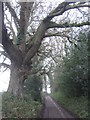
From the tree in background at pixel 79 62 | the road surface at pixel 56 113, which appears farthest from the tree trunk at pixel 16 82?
the tree in background at pixel 79 62

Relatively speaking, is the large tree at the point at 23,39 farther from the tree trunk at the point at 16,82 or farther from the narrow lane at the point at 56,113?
the narrow lane at the point at 56,113

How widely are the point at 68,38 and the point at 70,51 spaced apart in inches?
80.9

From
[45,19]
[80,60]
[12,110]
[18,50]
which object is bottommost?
[12,110]

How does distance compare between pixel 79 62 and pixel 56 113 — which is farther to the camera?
pixel 56 113

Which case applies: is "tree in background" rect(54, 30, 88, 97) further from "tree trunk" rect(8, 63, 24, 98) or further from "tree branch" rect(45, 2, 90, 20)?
"tree trunk" rect(8, 63, 24, 98)

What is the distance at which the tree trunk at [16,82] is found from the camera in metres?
18.3

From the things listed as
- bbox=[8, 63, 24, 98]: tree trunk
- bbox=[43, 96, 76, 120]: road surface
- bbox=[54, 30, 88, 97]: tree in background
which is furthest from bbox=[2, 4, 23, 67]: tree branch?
bbox=[43, 96, 76, 120]: road surface

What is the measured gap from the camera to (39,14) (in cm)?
1848

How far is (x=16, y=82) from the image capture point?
61.0ft

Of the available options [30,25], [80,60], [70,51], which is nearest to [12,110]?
[80,60]

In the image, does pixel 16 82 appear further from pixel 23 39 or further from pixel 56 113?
pixel 56 113

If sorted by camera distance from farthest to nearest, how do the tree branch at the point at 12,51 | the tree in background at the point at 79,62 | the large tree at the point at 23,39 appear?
the large tree at the point at 23,39 < the tree branch at the point at 12,51 < the tree in background at the point at 79,62

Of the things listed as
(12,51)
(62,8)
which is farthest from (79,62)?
(12,51)

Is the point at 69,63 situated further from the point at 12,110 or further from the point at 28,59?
the point at 12,110
